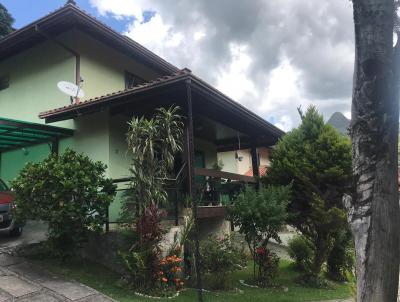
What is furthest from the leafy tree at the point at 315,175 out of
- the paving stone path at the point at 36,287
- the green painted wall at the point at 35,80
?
the green painted wall at the point at 35,80

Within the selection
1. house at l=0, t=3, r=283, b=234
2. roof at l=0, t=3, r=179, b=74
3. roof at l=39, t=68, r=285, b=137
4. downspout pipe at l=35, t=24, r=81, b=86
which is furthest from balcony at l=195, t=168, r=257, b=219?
roof at l=0, t=3, r=179, b=74

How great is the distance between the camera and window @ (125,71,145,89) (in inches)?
518

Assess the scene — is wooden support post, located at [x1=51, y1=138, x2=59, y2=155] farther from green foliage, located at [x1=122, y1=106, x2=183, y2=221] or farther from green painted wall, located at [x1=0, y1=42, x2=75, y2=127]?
green foliage, located at [x1=122, y1=106, x2=183, y2=221]

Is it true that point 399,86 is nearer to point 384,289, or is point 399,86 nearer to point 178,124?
point 384,289

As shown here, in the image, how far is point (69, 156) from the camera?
25.5 feet

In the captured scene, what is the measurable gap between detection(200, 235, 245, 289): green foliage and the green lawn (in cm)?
40

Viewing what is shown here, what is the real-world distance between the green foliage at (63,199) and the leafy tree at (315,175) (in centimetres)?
451

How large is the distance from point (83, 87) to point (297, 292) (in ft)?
26.6

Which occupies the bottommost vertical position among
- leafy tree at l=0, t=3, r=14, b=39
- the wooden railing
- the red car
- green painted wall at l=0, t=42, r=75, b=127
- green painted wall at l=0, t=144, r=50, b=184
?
the red car

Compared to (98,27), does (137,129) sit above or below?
below

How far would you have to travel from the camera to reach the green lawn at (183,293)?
6.70 metres

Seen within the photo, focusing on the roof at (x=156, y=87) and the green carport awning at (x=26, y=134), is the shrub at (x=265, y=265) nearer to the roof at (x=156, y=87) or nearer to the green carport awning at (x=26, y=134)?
the roof at (x=156, y=87)

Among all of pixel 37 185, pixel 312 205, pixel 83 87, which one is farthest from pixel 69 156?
pixel 312 205

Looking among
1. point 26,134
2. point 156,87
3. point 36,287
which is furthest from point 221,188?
point 36,287
